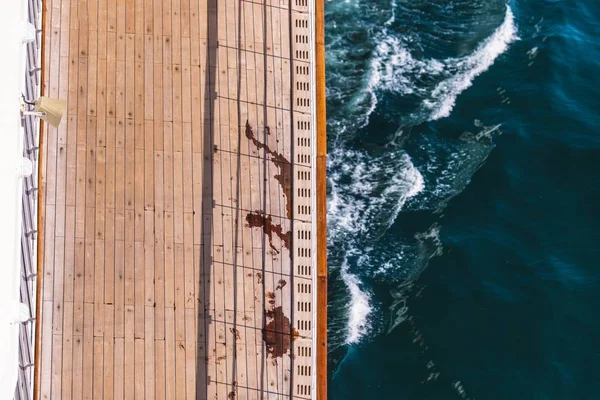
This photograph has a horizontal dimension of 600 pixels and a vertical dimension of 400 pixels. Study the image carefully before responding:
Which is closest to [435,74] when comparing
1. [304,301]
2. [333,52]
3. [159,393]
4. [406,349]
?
[333,52]

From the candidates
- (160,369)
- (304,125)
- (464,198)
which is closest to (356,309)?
(464,198)

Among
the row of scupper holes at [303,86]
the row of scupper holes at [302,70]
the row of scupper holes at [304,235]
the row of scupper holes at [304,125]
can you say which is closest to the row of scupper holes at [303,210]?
the row of scupper holes at [304,235]

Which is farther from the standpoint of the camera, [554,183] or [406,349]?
[554,183]

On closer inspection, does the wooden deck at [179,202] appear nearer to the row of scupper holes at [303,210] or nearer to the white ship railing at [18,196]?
the row of scupper holes at [303,210]

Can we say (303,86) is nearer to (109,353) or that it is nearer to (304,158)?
(304,158)

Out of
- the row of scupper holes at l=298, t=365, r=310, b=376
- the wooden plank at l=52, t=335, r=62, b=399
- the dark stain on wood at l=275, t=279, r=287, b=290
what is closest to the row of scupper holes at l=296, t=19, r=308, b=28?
the dark stain on wood at l=275, t=279, r=287, b=290

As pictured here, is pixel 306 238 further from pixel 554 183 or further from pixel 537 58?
pixel 537 58
